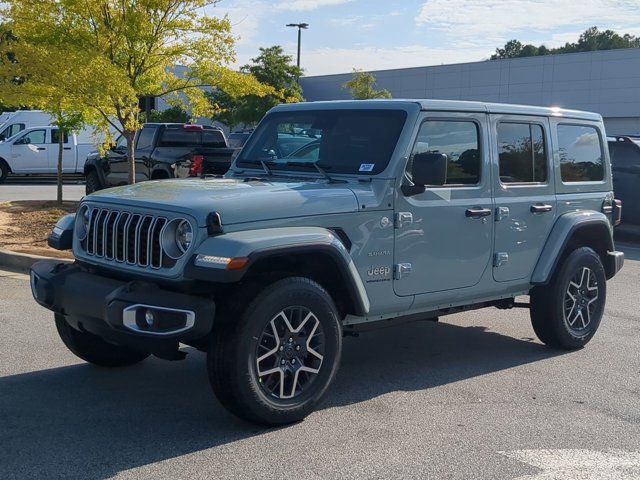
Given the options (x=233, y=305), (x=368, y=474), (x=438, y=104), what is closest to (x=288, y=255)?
(x=233, y=305)

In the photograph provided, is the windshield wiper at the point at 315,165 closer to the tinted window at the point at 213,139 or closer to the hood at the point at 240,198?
the hood at the point at 240,198

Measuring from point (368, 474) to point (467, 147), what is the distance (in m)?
2.76

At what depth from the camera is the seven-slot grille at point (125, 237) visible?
4.66 meters

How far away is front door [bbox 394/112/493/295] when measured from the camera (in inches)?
214

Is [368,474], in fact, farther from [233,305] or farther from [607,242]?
[607,242]

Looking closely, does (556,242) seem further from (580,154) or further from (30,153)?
(30,153)

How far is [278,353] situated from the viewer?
15.6ft

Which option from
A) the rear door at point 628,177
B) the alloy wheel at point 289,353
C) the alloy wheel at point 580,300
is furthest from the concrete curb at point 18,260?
the rear door at point 628,177

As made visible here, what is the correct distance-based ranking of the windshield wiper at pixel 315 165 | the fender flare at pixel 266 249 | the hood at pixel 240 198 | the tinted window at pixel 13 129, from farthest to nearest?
1. the tinted window at pixel 13 129
2. the windshield wiper at pixel 315 165
3. the hood at pixel 240 198
4. the fender flare at pixel 266 249

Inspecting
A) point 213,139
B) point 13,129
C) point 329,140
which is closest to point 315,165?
point 329,140

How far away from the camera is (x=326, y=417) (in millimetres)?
5027

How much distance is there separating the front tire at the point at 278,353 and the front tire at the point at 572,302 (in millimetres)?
2385

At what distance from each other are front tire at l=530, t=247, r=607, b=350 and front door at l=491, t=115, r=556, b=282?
360 mm

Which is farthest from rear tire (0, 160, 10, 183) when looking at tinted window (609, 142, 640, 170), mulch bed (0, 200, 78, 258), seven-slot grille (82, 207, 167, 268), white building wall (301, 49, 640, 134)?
white building wall (301, 49, 640, 134)
